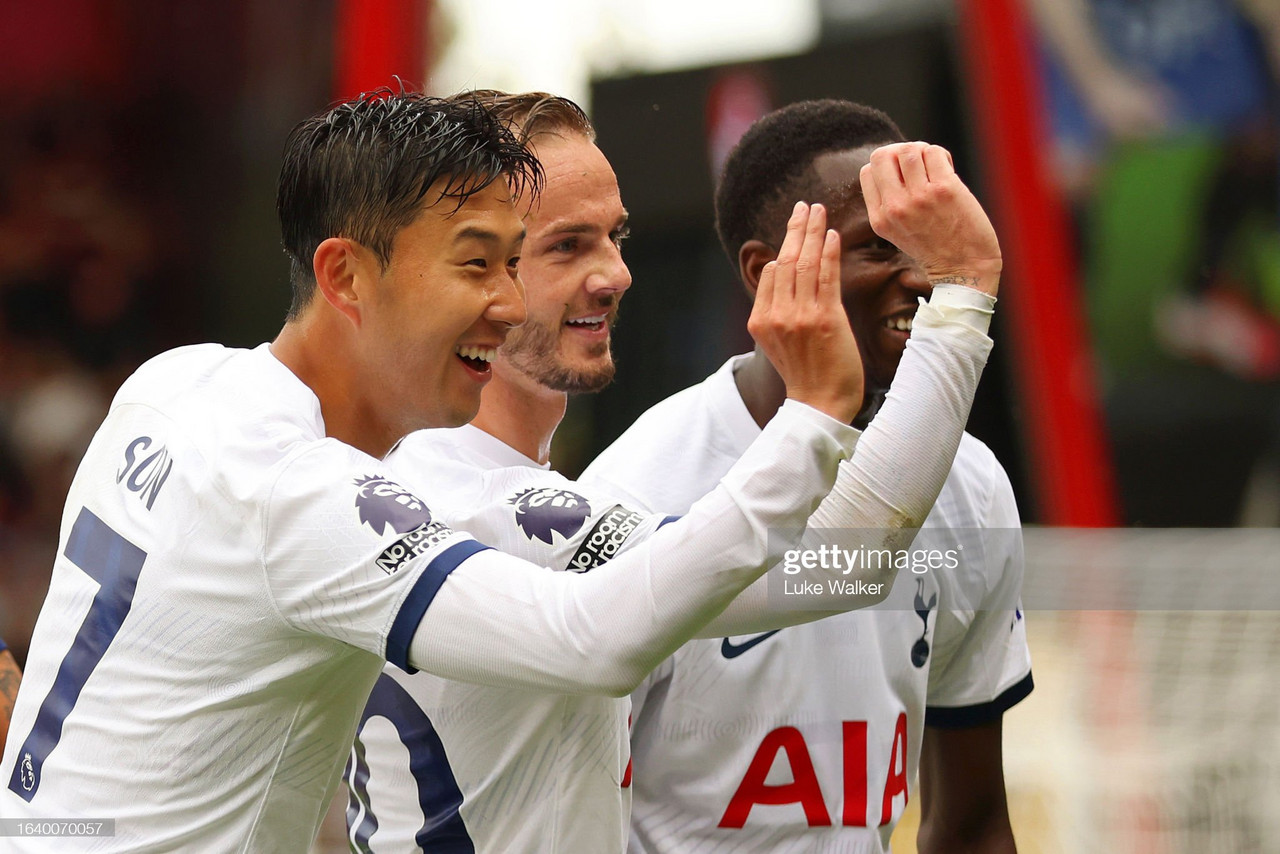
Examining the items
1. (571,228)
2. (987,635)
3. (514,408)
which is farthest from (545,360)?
(987,635)

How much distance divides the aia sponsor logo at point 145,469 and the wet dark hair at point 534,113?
0.97 meters

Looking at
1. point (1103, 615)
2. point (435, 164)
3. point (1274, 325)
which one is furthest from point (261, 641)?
point (1274, 325)

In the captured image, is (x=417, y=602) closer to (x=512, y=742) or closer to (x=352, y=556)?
(x=352, y=556)

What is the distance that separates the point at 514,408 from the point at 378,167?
0.61m

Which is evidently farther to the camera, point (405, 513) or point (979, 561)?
point (979, 561)

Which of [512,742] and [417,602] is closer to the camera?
[417,602]

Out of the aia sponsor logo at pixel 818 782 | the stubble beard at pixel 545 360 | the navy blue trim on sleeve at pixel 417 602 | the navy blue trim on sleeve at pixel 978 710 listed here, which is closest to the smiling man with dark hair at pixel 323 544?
the navy blue trim on sleeve at pixel 417 602

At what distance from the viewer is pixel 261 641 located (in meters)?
1.79

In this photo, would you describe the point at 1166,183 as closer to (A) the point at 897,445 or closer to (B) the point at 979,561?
(B) the point at 979,561

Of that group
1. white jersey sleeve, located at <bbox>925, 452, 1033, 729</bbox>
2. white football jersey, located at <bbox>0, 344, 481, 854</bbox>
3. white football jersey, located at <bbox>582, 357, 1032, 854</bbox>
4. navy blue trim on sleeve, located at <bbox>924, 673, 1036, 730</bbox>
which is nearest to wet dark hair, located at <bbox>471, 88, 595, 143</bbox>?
white football jersey, located at <bbox>582, 357, 1032, 854</bbox>

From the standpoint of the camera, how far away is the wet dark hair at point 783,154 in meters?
2.75

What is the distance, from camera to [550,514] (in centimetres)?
216

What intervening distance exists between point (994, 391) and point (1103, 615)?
375 centimetres

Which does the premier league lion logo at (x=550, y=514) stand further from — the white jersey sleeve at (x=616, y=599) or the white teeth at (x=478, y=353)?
the white jersey sleeve at (x=616, y=599)
